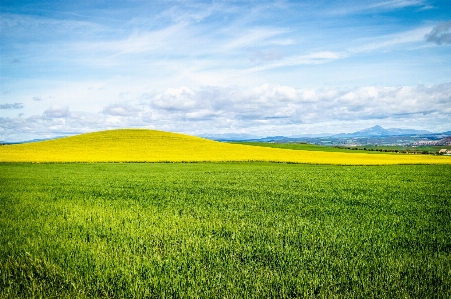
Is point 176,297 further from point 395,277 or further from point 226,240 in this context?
point 395,277

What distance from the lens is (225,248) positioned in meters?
8.09

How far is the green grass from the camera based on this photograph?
6074mm

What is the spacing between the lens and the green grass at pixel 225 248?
6.07 metres

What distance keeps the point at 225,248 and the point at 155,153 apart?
49.2m

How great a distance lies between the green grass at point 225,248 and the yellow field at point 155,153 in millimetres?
33800

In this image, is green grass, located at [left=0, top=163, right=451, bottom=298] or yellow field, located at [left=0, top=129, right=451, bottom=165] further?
yellow field, located at [left=0, top=129, right=451, bottom=165]

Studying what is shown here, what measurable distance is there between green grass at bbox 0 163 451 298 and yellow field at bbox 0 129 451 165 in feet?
111

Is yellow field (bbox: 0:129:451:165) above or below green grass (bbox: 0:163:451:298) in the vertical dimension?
above

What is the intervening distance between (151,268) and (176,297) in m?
1.34

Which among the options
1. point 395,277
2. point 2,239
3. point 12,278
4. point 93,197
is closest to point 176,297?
point 12,278

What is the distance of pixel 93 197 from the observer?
1683 centimetres

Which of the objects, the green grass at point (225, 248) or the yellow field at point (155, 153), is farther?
the yellow field at point (155, 153)

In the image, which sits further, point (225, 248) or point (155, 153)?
point (155, 153)

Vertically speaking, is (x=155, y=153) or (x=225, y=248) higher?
(x=155, y=153)
